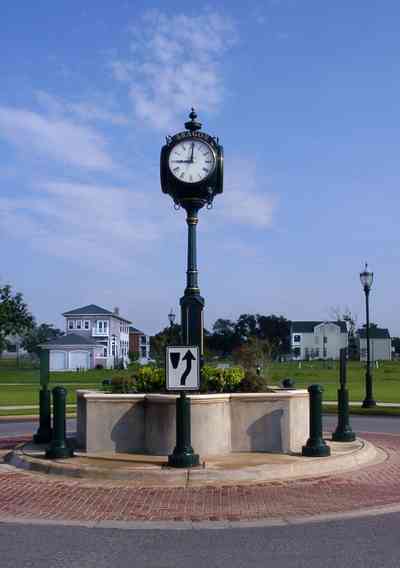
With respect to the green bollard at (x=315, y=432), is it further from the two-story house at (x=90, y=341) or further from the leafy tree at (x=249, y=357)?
the two-story house at (x=90, y=341)

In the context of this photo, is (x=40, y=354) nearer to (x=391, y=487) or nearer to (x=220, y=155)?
(x=220, y=155)

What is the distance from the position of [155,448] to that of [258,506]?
3225 millimetres

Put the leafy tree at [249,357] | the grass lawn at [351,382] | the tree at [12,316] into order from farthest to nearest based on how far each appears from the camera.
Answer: the tree at [12,316], the grass lawn at [351,382], the leafy tree at [249,357]

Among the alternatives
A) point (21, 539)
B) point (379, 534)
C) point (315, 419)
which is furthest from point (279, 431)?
point (21, 539)

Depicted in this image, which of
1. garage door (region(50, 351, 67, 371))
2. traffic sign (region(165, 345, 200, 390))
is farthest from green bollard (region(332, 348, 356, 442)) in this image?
garage door (region(50, 351, 67, 371))

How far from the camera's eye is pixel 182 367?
10.3 meters

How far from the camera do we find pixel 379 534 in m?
7.39

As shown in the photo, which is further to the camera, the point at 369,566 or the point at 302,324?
the point at 302,324

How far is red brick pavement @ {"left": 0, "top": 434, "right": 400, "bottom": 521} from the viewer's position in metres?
8.30

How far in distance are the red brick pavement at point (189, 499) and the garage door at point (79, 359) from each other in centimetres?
8286

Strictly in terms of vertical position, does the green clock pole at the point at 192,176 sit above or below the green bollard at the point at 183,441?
above

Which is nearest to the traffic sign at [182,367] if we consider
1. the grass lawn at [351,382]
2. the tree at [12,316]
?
the grass lawn at [351,382]

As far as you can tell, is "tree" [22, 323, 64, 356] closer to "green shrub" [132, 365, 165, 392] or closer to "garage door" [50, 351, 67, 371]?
"garage door" [50, 351, 67, 371]

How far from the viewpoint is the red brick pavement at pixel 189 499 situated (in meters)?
8.30
